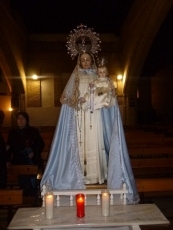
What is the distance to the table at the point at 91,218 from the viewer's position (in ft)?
9.71

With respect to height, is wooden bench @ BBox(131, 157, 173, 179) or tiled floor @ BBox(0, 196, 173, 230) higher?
Result: wooden bench @ BBox(131, 157, 173, 179)

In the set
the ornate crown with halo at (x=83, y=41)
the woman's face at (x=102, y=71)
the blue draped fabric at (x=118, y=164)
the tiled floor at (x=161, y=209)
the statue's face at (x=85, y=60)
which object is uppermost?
the ornate crown with halo at (x=83, y=41)

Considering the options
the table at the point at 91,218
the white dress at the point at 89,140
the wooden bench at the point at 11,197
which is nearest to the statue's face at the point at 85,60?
the white dress at the point at 89,140

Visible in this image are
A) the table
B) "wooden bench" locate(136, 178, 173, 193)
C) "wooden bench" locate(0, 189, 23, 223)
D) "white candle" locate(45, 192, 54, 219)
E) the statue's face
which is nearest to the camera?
the table

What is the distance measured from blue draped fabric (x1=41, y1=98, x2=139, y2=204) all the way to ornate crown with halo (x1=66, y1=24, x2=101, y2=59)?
685mm

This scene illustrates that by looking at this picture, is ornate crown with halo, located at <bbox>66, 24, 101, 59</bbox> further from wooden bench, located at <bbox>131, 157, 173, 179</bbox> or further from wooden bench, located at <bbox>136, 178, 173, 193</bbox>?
wooden bench, located at <bbox>131, 157, 173, 179</bbox>

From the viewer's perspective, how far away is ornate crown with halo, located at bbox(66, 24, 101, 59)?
422 centimetres

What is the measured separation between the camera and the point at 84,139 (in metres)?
4.27

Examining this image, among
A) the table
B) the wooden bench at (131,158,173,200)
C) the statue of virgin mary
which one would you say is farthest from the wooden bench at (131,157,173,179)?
the table

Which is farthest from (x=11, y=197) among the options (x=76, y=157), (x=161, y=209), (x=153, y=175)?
(x=153, y=175)

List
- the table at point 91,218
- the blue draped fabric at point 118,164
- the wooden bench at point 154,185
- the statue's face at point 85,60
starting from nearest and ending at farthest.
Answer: the table at point 91,218, the blue draped fabric at point 118,164, the statue's face at point 85,60, the wooden bench at point 154,185

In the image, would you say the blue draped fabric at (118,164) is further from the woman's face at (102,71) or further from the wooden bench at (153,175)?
the wooden bench at (153,175)

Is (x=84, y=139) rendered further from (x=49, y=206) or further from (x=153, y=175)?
(x=153, y=175)

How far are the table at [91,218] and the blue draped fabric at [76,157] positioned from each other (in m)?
0.66
